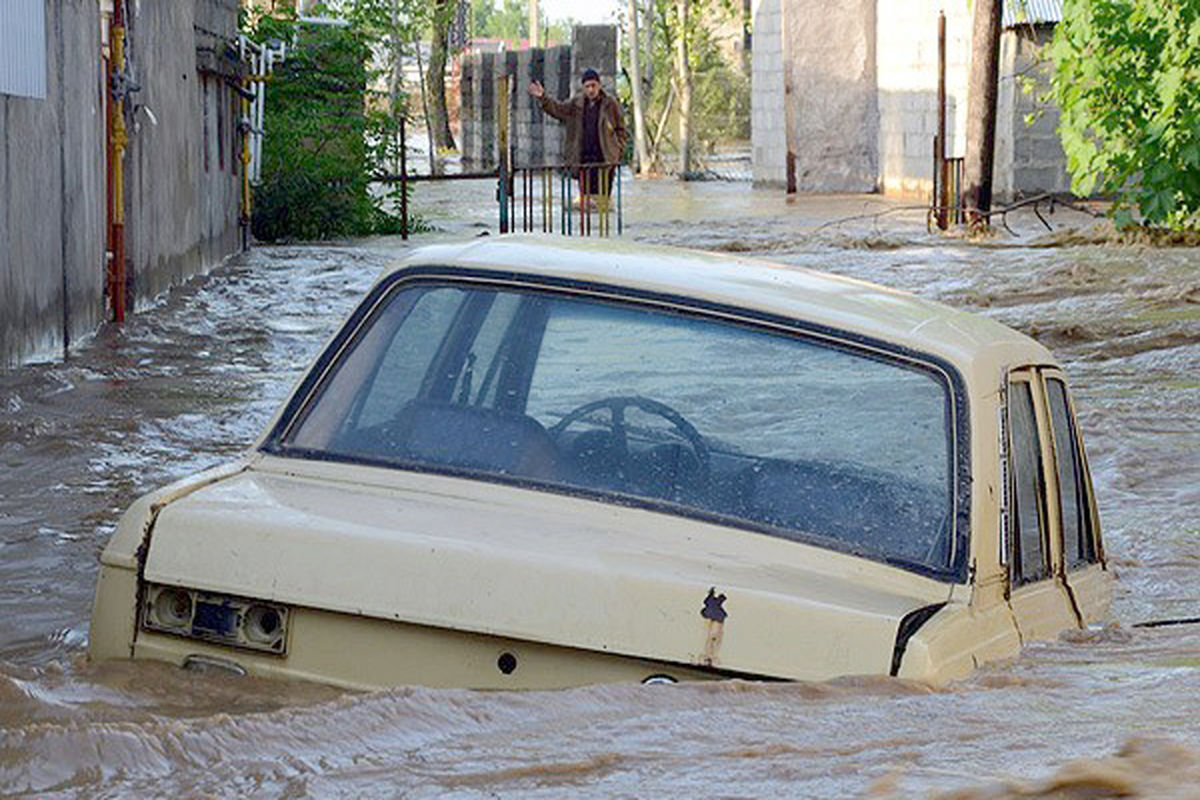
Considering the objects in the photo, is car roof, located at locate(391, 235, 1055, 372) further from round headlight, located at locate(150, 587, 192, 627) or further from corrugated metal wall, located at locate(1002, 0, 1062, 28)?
corrugated metal wall, located at locate(1002, 0, 1062, 28)

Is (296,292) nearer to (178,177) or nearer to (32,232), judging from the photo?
(178,177)

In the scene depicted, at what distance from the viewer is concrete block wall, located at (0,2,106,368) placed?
37.8 feet

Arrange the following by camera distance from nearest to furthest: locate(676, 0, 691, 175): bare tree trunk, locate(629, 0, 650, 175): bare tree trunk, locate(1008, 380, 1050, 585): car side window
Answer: locate(1008, 380, 1050, 585): car side window → locate(676, 0, 691, 175): bare tree trunk → locate(629, 0, 650, 175): bare tree trunk

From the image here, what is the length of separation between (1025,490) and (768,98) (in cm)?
3296

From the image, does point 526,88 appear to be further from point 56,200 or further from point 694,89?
point 56,200

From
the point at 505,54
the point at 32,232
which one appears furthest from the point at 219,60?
the point at 505,54

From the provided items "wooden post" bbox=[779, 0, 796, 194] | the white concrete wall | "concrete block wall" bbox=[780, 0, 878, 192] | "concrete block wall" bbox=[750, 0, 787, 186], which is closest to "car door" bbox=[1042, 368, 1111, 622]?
the white concrete wall

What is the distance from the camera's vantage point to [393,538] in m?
4.06

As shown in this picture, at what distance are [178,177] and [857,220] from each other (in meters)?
11.4

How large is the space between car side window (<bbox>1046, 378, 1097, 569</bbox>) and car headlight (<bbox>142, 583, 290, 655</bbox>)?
207 centimetres

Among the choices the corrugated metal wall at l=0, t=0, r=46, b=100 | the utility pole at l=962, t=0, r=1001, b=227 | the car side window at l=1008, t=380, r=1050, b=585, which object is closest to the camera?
the car side window at l=1008, t=380, r=1050, b=585

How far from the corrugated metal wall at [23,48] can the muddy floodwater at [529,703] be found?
1.53 m

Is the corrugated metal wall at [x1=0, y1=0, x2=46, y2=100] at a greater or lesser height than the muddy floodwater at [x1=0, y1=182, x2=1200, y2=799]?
greater

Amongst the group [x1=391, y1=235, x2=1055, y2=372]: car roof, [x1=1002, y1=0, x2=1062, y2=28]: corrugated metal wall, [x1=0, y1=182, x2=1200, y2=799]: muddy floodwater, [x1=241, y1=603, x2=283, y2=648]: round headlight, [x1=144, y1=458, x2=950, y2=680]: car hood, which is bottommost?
[x1=0, y1=182, x2=1200, y2=799]: muddy floodwater
